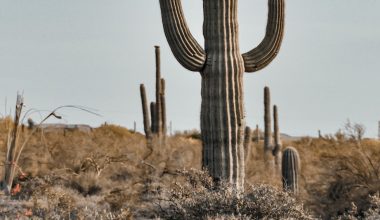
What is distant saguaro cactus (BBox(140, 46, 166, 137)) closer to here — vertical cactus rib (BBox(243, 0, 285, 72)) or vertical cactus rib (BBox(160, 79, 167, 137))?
vertical cactus rib (BBox(160, 79, 167, 137))

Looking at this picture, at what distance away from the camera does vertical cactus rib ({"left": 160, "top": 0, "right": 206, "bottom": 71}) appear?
12367 mm

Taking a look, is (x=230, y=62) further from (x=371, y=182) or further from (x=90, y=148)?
(x=90, y=148)

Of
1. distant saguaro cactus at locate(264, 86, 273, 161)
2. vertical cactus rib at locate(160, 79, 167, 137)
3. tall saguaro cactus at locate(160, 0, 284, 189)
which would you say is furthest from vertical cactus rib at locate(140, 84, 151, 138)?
tall saguaro cactus at locate(160, 0, 284, 189)

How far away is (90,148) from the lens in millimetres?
19328

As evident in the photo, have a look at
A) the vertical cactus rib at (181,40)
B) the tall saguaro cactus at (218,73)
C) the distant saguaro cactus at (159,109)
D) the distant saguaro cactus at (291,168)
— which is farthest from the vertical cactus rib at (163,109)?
the vertical cactus rib at (181,40)

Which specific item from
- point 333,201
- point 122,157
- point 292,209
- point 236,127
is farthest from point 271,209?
point 122,157

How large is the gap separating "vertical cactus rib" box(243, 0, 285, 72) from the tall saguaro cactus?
21 cm

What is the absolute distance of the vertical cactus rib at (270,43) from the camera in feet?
42.8

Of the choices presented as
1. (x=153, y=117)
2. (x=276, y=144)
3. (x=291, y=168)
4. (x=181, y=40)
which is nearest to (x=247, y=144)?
(x=276, y=144)

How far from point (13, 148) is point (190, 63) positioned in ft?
17.3

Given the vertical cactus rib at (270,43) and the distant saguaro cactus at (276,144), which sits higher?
the vertical cactus rib at (270,43)

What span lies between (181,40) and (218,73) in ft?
3.00

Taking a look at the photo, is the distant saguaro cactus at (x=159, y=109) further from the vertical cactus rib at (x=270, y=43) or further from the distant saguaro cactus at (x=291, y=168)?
the vertical cactus rib at (x=270, y=43)

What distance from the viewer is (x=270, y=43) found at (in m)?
13.3
